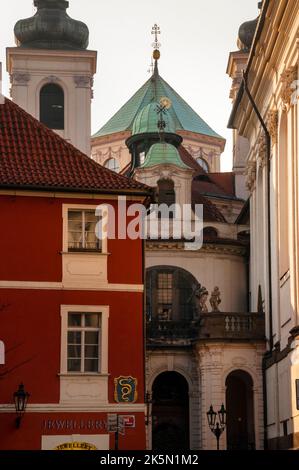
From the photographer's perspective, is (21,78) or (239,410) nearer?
(239,410)

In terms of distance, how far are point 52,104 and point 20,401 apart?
3970cm

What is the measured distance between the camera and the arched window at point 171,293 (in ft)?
177

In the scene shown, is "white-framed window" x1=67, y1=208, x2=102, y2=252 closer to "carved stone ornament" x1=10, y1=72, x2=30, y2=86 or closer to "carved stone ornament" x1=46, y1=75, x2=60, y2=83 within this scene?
"carved stone ornament" x1=10, y1=72, x2=30, y2=86

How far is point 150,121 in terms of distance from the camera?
64.2 metres

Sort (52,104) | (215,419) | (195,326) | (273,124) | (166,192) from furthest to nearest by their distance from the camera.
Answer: (52,104)
(166,192)
(195,326)
(215,419)
(273,124)

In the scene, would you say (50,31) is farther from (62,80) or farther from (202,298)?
(202,298)

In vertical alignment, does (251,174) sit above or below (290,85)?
above

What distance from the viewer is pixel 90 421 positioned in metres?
33.2

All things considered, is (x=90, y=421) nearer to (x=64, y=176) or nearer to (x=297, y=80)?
(x=64, y=176)

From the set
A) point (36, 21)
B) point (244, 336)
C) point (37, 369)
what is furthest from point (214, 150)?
point (37, 369)

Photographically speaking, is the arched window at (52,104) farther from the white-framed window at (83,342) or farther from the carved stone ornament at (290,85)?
the white-framed window at (83,342)

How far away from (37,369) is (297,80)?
1091cm

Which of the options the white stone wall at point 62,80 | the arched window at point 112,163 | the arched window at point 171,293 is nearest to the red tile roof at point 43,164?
the arched window at point 171,293

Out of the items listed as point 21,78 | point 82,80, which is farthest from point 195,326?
point 21,78
